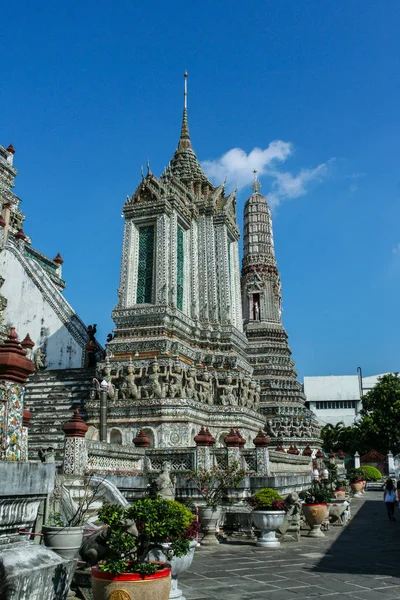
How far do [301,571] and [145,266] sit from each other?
20.1 metres

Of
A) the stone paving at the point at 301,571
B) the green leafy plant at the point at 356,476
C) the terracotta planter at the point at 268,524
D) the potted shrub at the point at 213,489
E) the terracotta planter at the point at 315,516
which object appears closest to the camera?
the stone paving at the point at 301,571

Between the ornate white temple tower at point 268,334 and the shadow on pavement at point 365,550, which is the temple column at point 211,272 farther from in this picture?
the shadow on pavement at point 365,550

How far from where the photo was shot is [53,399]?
24641 mm

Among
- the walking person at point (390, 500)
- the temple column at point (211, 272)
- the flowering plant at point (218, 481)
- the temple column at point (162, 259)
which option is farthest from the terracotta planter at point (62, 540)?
the temple column at point (211, 272)

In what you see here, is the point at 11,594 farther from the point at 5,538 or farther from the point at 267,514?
the point at 267,514

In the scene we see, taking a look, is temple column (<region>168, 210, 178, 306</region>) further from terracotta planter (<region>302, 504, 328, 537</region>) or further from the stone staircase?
terracotta planter (<region>302, 504, 328, 537</region>)

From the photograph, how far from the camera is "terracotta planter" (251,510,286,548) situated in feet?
38.2

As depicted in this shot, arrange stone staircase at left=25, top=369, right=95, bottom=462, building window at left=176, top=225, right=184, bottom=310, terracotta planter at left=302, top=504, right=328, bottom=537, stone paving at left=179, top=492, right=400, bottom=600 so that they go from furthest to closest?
building window at left=176, top=225, right=184, bottom=310 < stone staircase at left=25, top=369, right=95, bottom=462 < terracotta planter at left=302, top=504, right=328, bottom=537 < stone paving at left=179, top=492, right=400, bottom=600

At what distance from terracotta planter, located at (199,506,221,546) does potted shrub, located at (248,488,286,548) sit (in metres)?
0.93

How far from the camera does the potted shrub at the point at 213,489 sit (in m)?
12.2

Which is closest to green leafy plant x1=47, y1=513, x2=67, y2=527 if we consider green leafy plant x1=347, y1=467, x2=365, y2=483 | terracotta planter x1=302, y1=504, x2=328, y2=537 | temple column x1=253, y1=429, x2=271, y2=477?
terracotta planter x1=302, y1=504, x2=328, y2=537

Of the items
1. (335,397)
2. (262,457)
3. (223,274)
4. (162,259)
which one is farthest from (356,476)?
(335,397)

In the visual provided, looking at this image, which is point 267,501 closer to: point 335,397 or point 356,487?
point 356,487

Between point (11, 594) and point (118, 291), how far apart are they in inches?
928
